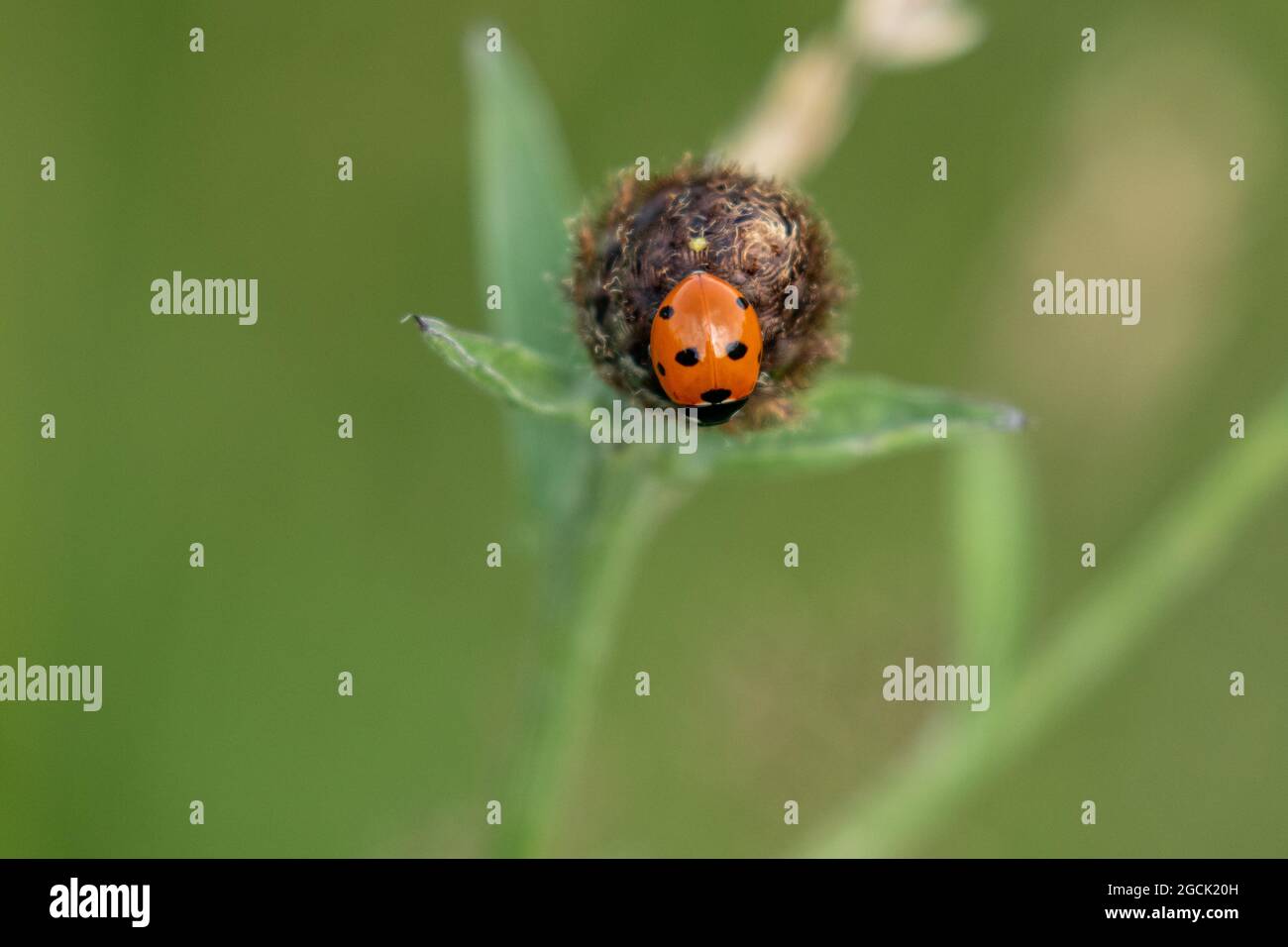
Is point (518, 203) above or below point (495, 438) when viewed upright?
above

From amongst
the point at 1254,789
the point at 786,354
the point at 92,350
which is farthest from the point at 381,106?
the point at 1254,789

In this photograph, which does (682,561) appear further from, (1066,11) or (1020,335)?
(1066,11)

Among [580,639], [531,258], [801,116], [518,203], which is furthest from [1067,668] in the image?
[518,203]

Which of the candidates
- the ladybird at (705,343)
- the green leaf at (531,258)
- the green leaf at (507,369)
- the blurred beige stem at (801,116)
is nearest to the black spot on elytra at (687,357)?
the ladybird at (705,343)

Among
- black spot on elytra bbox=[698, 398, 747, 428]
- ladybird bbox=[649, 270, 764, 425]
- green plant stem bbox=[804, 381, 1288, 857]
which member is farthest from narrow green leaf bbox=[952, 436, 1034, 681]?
ladybird bbox=[649, 270, 764, 425]

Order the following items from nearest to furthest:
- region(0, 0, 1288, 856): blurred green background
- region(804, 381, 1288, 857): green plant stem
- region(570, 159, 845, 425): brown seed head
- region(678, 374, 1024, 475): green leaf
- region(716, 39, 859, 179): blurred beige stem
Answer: region(570, 159, 845, 425): brown seed head, region(678, 374, 1024, 475): green leaf, region(716, 39, 859, 179): blurred beige stem, region(804, 381, 1288, 857): green plant stem, region(0, 0, 1288, 856): blurred green background

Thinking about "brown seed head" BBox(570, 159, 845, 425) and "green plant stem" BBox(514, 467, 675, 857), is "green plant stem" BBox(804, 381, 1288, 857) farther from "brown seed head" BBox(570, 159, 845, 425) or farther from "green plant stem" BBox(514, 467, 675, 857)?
"brown seed head" BBox(570, 159, 845, 425)

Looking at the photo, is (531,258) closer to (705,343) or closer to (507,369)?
(507,369)

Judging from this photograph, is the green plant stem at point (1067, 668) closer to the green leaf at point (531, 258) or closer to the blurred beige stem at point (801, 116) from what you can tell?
the green leaf at point (531, 258)
